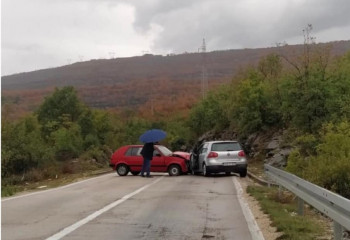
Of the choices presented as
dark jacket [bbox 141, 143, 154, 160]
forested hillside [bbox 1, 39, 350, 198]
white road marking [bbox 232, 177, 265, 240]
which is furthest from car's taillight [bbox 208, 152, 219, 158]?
white road marking [bbox 232, 177, 265, 240]

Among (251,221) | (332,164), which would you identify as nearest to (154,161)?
(332,164)

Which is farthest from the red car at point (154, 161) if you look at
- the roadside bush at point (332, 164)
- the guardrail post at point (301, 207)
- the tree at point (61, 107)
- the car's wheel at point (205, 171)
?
the tree at point (61, 107)

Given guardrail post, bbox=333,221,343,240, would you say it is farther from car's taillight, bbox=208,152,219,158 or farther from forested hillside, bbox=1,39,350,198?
car's taillight, bbox=208,152,219,158

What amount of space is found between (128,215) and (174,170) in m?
14.1

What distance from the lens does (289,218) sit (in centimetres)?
1039

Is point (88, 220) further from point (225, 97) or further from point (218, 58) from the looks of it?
point (218, 58)

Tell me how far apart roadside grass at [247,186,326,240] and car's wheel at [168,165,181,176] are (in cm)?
994

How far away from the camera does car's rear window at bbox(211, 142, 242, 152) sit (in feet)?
76.9

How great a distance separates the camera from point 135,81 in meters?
118

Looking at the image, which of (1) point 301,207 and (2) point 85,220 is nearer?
(2) point 85,220

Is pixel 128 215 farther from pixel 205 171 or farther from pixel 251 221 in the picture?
pixel 205 171

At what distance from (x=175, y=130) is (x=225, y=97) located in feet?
92.3

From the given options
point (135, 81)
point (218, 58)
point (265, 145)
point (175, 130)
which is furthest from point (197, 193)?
point (218, 58)

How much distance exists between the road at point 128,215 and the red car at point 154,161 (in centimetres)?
845
